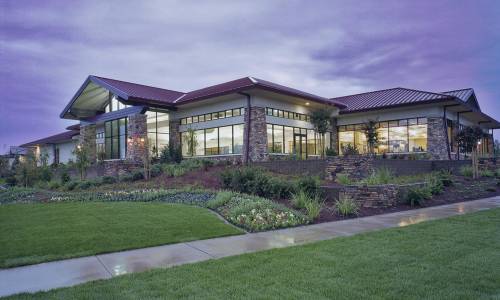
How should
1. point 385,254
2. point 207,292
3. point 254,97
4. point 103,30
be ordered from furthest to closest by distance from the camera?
point 103,30, point 254,97, point 385,254, point 207,292

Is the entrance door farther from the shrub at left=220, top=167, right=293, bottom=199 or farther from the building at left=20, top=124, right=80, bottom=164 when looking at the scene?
the building at left=20, top=124, right=80, bottom=164

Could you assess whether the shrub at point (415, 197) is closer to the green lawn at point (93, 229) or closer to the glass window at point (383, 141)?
the green lawn at point (93, 229)

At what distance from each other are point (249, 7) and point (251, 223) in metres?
13.3

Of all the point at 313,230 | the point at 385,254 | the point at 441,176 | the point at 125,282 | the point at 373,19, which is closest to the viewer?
the point at 125,282

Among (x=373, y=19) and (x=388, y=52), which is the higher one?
(x=388, y=52)

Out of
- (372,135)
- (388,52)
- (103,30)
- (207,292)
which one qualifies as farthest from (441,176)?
(103,30)

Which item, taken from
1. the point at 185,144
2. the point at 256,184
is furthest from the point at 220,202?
the point at 185,144

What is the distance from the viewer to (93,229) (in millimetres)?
7992

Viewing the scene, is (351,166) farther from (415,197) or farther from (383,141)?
(383,141)

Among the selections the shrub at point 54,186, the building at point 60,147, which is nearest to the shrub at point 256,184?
the shrub at point 54,186

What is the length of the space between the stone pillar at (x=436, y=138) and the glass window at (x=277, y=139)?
10243 mm

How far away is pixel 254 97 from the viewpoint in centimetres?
2312

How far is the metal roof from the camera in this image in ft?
80.8

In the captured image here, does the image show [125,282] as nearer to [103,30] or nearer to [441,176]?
[441,176]
